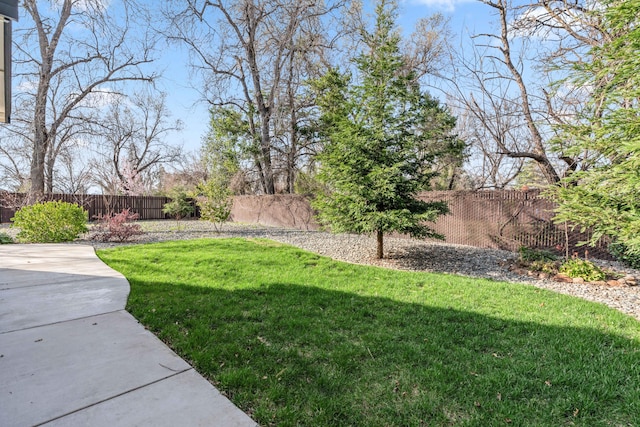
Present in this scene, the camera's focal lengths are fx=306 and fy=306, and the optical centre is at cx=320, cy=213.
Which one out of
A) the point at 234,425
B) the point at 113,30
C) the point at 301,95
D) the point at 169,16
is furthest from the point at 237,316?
the point at 169,16

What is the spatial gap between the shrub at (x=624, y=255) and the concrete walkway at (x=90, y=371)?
308 inches

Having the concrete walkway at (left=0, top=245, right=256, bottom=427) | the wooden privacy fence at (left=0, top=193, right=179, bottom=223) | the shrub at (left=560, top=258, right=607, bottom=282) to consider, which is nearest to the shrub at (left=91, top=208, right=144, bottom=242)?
the concrete walkway at (left=0, top=245, right=256, bottom=427)

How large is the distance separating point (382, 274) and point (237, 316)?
9.28ft

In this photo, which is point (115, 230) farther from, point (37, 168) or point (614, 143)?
point (614, 143)

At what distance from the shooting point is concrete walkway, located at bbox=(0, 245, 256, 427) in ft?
5.60

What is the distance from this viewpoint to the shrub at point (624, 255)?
6.10 metres

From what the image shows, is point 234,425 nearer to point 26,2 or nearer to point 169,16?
point 26,2

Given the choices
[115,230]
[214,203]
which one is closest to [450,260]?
[214,203]

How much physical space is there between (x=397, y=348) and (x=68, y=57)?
14003 mm

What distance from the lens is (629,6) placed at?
11.2 feet

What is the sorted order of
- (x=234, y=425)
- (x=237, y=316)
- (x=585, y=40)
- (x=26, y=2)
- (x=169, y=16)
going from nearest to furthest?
(x=234, y=425), (x=237, y=316), (x=585, y=40), (x=26, y=2), (x=169, y=16)

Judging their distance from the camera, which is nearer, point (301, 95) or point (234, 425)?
point (234, 425)

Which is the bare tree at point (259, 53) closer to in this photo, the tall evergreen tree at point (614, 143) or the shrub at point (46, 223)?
the shrub at point (46, 223)

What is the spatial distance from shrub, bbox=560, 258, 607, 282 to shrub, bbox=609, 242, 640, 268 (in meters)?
1.16
